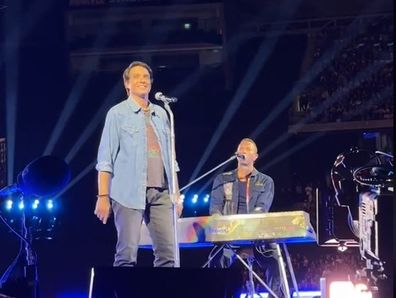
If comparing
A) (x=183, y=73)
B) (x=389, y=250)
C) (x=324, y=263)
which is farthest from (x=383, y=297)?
(x=183, y=73)

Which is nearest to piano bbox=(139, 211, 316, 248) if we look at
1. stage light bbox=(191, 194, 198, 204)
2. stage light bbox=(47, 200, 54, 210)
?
stage light bbox=(47, 200, 54, 210)

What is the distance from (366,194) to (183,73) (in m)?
6.48

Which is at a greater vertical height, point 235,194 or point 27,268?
point 235,194

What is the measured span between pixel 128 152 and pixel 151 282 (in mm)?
1240

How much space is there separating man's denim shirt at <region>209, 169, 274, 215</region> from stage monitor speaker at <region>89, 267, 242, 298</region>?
2.44 metres

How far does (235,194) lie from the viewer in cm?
533

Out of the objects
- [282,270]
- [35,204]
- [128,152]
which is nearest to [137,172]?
[128,152]

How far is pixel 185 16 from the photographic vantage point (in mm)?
9297

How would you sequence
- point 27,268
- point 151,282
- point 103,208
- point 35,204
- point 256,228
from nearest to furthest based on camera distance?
point 151,282 → point 103,208 → point 256,228 → point 27,268 → point 35,204

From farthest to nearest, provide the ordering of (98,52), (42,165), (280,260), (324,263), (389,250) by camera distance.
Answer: (98,52), (324,263), (280,260), (42,165), (389,250)

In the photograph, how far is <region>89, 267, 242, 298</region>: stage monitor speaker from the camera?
283 centimetres

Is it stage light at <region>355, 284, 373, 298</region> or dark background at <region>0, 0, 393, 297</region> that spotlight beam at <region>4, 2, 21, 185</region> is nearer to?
dark background at <region>0, 0, 393, 297</region>

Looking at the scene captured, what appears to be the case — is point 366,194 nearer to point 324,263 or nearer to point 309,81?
point 324,263

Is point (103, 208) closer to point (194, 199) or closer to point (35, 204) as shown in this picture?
point (35, 204)
